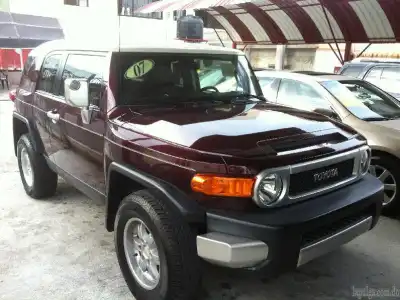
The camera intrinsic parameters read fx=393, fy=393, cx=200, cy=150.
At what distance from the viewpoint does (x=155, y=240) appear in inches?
99.4

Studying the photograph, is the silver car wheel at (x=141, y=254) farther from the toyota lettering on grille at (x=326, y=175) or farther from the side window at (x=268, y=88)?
the side window at (x=268, y=88)

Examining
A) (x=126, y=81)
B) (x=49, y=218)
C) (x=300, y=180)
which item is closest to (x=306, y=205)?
(x=300, y=180)

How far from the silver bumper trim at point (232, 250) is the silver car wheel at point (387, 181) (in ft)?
9.25

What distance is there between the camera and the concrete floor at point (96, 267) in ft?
9.80

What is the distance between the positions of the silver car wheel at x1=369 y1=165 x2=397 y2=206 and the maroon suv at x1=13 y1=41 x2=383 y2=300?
1.64 meters

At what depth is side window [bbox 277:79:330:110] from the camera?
530 cm

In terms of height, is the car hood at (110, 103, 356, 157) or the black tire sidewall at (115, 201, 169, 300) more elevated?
the car hood at (110, 103, 356, 157)

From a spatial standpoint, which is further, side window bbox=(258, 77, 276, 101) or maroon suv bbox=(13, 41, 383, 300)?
side window bbox=(258, 77, 276, 101)

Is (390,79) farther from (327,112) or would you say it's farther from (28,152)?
(28,152)

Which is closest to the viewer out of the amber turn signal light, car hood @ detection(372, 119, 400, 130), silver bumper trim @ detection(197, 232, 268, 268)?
silver bumper trim @ detection(197, 232, 268, 268)

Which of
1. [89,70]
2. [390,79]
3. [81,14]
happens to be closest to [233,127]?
[89,70]

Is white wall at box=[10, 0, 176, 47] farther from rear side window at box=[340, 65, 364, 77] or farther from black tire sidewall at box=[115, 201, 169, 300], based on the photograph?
black tire sidewall at box=[115, 201, 169, 300]

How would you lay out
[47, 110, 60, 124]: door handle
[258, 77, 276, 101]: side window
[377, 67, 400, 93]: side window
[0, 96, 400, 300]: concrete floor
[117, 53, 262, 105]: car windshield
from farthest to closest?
1. [377, 67, 400, 93]: side window
2. [258, 77, 276, 101]: side window
3. [47, 110, 60, 124]: door handle
4. [117, 53, 262, 105]: car windshield
5. [0, 96, 400, 300]: concrete floor

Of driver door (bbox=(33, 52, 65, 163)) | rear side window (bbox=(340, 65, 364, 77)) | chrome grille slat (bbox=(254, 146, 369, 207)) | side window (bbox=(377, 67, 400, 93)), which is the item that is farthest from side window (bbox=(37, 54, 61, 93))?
side window (bbox=(377, 67, 400, 93))
